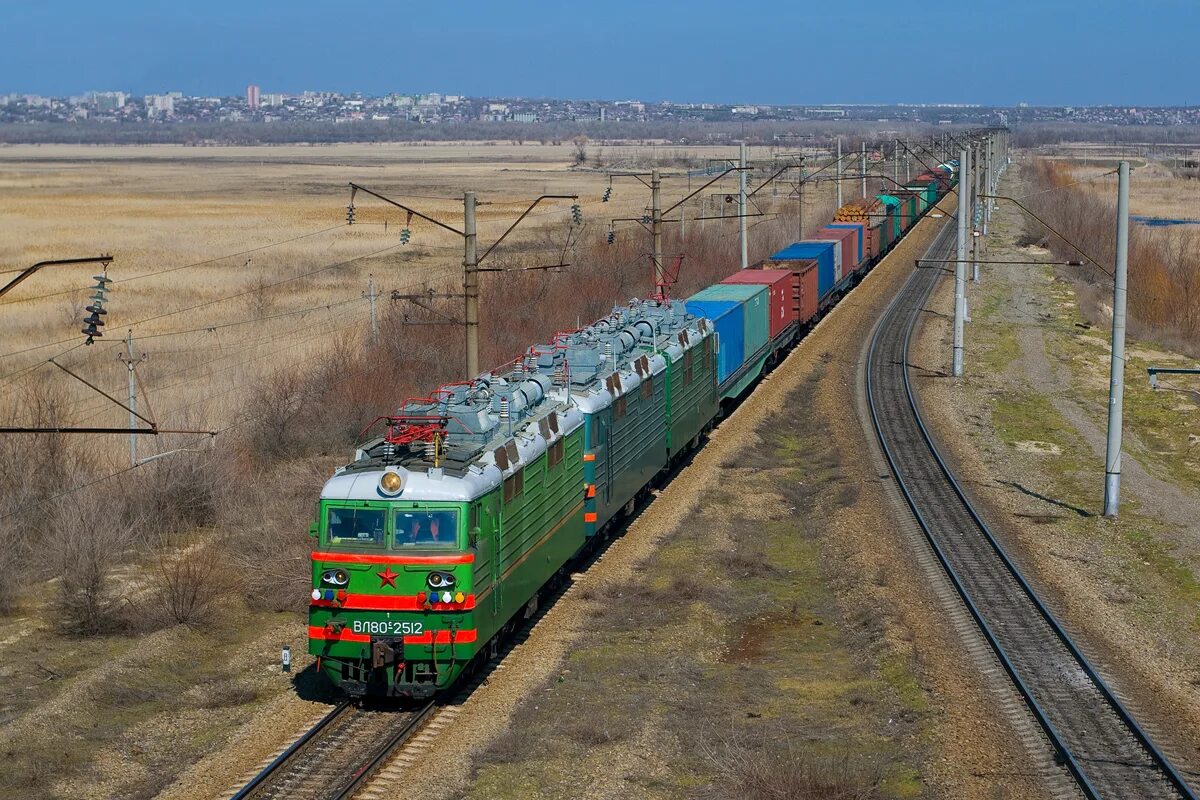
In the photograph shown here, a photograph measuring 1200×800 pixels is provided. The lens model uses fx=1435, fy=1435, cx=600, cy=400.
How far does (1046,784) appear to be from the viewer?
53.2ft

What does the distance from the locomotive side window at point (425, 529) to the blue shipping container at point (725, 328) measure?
18444 millimetres

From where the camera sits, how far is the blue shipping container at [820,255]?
53906 millimetres

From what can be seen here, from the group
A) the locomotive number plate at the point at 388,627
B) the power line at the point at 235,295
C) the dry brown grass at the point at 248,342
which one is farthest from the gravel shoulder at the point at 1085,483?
the power line at the point at 235,295

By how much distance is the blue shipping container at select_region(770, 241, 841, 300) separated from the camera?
53.9 meters

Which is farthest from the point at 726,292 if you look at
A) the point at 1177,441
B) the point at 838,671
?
the point at 838,671

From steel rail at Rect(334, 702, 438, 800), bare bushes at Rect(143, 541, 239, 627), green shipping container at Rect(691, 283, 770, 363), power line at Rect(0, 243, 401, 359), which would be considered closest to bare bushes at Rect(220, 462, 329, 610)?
bare bushes at Rect(143, 541, 239, 627)

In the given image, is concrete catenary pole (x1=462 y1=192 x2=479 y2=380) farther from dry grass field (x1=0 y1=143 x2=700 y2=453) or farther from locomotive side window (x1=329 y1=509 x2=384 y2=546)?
locomotive side window (x1=329 y1=509 x2=384 y2=546)

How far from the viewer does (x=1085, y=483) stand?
32.9 m

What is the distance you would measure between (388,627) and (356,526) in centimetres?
131

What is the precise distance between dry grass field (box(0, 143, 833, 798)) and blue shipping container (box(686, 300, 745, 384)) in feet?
25.4

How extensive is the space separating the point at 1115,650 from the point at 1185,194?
129591 millimetres

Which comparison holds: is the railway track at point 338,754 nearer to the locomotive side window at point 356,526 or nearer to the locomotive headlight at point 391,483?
the locomotive side window at point 356,526

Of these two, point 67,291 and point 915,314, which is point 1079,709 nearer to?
point 915,314

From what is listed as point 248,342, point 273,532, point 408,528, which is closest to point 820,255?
point 248,342
